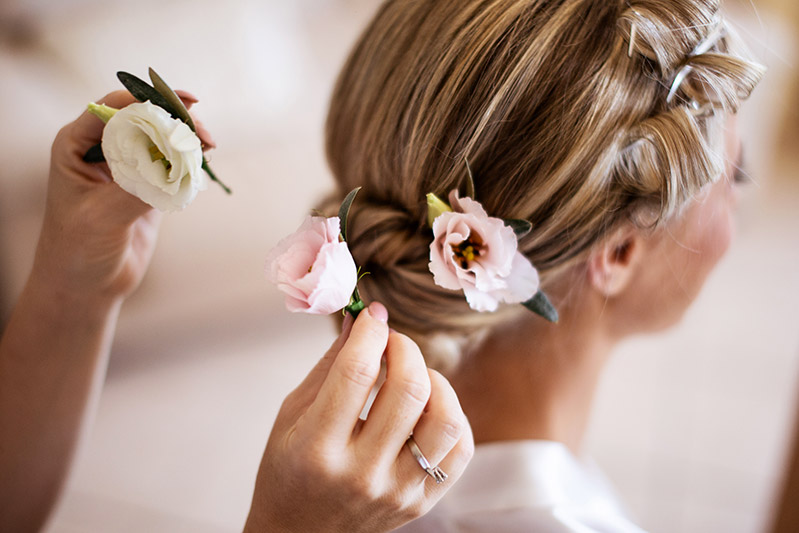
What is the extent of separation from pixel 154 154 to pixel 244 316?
61 centimetres

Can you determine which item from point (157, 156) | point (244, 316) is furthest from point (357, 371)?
point (244, 316)

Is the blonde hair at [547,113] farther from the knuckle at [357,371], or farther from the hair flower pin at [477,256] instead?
the knuckle at [357,371]

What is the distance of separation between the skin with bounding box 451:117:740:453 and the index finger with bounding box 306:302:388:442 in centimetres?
34

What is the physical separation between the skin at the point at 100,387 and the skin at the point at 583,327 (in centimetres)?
29

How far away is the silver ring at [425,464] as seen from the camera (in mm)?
480

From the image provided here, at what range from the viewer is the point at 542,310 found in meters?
0.57

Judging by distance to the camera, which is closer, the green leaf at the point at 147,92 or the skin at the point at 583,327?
the green leaf at the point at 147,92

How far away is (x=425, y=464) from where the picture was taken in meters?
0.48

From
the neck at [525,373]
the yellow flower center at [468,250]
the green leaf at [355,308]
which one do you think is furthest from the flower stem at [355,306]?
the neck at [525,373]

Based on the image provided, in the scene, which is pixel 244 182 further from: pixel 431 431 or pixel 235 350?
pixel 431 431

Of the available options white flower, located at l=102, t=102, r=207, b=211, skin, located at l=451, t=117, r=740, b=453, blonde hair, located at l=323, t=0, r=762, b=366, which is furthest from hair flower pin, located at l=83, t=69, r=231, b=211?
skin, located at l=451, t=117, r=740, b=453

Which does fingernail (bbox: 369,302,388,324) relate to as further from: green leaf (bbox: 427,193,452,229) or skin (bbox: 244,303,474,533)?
green leaf (bbox: 427,193,452,229)

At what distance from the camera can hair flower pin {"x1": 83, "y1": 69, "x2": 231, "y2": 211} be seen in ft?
1.57

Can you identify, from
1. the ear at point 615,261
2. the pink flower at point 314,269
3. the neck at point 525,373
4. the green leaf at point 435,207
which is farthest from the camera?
the neck at point 525,373
